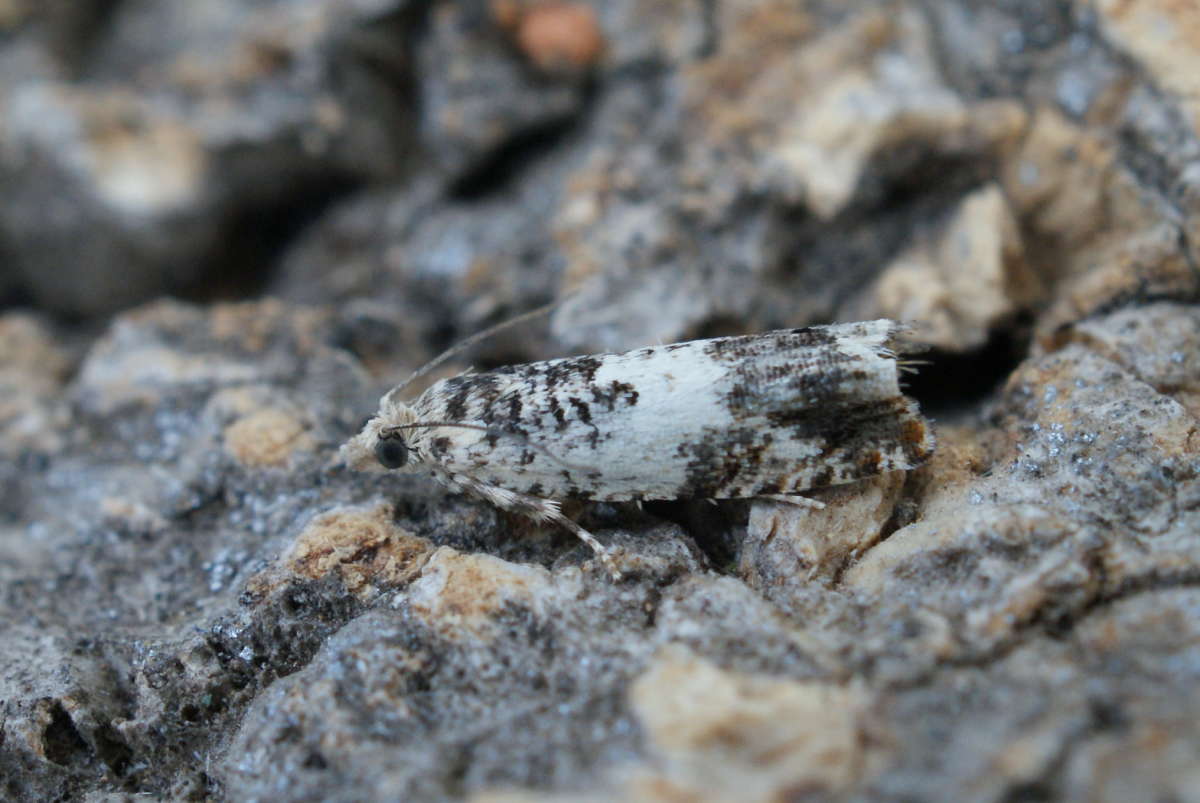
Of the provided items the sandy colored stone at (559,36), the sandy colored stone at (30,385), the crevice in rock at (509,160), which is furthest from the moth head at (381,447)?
the sandy colored stone at (559,36)

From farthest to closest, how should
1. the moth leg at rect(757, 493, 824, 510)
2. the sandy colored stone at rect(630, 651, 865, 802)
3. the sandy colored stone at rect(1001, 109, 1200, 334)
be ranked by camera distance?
1. the sandy colored stone at rect(1001, 109, 1200, 334)
2. the moth leg at rect(757, 493, 824, 510)
3. the sandy colored stone at rect(630, 651, 865, 802)

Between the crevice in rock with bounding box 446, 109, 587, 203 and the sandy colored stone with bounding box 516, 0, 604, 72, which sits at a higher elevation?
the sandy colored stone with bounding box 516, 0, 604, 72

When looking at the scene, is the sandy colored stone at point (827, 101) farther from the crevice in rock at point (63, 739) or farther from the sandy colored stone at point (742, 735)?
the crevice in rock at point (63, 739)

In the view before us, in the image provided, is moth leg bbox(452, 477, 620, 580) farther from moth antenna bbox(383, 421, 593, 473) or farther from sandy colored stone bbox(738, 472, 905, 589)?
sandy colored stone bbox(738, 472, 905, 589)

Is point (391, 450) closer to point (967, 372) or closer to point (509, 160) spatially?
point (509, 160)

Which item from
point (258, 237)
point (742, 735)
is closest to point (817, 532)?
point (742, 735)

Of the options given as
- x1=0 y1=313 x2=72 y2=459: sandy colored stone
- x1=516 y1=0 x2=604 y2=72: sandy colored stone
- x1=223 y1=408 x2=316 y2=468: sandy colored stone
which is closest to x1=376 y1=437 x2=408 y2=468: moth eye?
x1=223 y1=408 x2=316 y2=468: sandy colored stone
